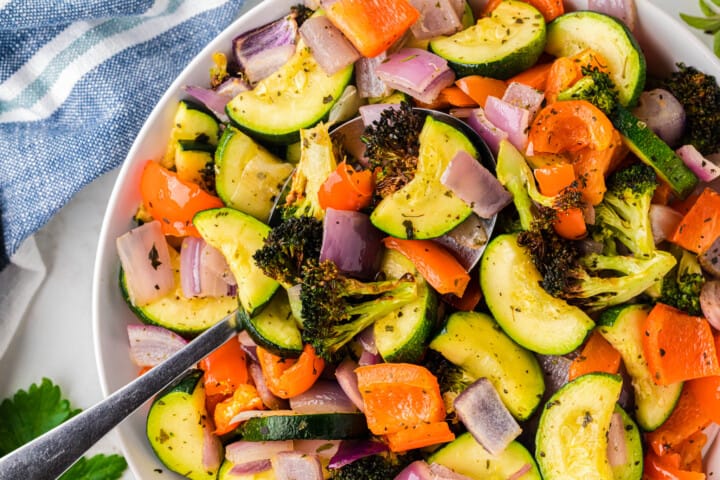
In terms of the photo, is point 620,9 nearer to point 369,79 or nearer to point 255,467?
point 369,79

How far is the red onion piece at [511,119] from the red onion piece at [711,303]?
0.80 meters

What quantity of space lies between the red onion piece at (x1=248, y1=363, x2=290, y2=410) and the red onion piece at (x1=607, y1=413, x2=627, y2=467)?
1.21m

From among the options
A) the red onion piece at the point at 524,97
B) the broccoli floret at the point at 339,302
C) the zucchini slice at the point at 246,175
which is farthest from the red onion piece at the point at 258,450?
the red onion piece at the point at 524,97

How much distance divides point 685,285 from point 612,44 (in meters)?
0.88

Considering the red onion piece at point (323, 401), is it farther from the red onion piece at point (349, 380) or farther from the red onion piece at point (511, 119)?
the red onion piece at point (511, 119)

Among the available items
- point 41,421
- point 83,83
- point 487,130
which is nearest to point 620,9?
point 487,130

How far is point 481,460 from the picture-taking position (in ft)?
8.72

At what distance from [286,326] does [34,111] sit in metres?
1.87

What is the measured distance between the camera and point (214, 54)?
9.81 feet

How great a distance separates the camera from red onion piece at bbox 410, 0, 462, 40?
2750mm

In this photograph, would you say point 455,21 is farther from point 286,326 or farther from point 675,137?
point 286,326

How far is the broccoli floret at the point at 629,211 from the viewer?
2.53 m

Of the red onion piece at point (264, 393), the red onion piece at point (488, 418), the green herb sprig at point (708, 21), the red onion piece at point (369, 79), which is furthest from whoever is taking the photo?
the green herb sprig at point (708, 21)

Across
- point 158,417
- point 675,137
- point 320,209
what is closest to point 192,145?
point 320,209
